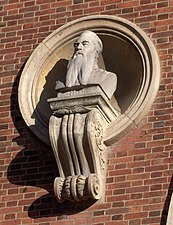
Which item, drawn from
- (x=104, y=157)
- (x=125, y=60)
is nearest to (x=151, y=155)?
(x=104, y=157)

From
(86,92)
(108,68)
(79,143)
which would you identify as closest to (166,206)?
(79,143)

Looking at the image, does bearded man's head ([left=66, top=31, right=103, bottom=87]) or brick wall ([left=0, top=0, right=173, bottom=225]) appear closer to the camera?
brick wall ([left=0, top=0, right=173, bottom=225])

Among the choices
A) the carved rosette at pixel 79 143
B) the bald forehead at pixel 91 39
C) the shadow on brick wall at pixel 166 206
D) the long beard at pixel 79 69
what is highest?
the bald forehead at pixel 91 39

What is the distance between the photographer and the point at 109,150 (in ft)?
41.2

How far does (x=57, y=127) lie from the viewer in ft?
40.5

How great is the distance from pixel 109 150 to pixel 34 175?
0.82m

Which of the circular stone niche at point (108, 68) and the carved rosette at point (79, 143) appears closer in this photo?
the carved rosette at point (79, 143)

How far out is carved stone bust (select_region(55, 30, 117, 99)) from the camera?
12.5m

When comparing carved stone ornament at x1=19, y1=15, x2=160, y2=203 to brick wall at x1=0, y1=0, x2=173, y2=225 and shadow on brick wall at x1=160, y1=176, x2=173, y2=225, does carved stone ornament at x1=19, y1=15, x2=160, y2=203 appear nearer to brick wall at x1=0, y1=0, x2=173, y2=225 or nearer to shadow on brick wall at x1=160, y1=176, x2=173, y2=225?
brick wall at x1=0, y1=0, x2=173, y2=225

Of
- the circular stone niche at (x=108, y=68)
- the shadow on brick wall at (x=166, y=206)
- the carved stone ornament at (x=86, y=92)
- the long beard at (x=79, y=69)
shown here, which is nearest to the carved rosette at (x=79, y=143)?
the carved stone ornament at (x=86, y=92)

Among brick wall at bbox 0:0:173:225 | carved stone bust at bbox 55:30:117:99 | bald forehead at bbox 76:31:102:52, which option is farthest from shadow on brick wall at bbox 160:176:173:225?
bald forehead at bbox 76:31:102:52

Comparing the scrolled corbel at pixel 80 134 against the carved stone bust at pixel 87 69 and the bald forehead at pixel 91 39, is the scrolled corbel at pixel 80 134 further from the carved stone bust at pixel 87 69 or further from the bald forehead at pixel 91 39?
the bald forehead at pixel 91 39

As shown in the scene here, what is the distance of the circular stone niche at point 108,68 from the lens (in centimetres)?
1266

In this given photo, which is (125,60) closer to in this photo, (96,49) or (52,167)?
(96,49)
